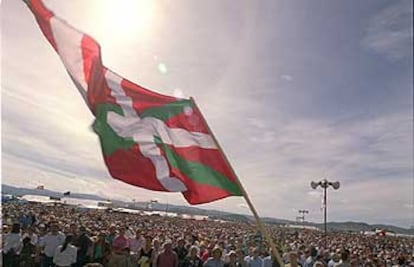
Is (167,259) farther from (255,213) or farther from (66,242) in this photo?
(255,213)

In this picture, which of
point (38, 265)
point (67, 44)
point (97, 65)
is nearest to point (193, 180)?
point (97, 65)

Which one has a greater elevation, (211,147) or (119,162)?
(211,147)

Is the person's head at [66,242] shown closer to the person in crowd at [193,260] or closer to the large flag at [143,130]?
the person in crowd at [193,260]

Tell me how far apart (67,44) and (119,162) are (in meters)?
1.46

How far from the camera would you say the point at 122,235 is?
1170cm

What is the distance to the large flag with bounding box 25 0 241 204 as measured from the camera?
5.24 metres

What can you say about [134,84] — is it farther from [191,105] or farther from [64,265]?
[64,265]

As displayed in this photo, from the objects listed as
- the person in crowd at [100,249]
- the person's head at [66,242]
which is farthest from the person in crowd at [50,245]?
the person in crowd at [100,249]

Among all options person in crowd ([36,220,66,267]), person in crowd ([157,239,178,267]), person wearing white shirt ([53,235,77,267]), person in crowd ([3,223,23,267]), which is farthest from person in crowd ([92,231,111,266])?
person in crowd ([3,223,23,267])

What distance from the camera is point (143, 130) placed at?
5594mm

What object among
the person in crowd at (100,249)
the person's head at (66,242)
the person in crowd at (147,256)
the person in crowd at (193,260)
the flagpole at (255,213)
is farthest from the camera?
the person in crowd at (193,260)

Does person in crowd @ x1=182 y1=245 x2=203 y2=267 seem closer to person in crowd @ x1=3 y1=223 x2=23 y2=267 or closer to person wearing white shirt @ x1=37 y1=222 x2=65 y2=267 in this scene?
person wearing white shirt @ x1=37 y1=222 x2=65 y2=267

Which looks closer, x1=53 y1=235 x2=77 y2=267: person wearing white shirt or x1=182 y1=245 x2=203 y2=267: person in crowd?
x1=53 y1=235 x2=77 y2=267: person wearing white shirt

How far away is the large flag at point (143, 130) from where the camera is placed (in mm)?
5242
